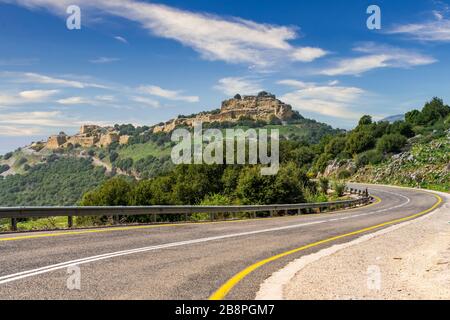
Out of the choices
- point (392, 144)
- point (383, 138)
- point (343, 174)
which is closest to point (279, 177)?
point (343, 174)

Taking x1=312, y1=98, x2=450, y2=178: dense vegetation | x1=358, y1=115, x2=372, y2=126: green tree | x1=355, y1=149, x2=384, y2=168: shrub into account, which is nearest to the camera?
x1=355, y1=149, x2=384, y2=168: shrub

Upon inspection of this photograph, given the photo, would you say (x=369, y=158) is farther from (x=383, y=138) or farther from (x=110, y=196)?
(x=110, y=196)

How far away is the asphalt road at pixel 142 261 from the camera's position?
645 centimetres

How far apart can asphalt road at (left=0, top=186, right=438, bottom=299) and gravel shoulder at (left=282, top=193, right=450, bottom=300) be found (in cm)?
76

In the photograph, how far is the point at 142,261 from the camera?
8844 millimetres

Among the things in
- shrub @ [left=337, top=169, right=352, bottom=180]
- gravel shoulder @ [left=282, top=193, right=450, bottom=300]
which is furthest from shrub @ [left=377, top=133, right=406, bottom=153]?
gravel shoulder @ [left=282, top=193, right=450, bottom=300]

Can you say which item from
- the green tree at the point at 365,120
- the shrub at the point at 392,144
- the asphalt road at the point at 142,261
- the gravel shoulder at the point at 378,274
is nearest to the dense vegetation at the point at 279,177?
the shrub at the point at 392,144

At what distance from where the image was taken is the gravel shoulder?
6414 millimetres

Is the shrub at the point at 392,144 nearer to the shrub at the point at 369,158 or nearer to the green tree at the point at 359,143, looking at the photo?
the shrub at the point at 369,158

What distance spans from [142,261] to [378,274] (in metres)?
4.45

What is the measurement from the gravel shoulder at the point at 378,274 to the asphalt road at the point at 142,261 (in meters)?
0.76

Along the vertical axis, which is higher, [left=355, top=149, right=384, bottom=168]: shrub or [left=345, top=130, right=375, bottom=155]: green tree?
[left=345, top=130, right=375, bottom=155]: green tree

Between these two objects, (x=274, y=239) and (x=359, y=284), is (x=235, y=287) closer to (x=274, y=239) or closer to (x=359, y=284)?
(x=359, y=284)

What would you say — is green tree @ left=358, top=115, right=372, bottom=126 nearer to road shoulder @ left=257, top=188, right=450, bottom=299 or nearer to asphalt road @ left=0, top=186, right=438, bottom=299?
asphalt road @ left=0, top=186, right=438, bottom=299
